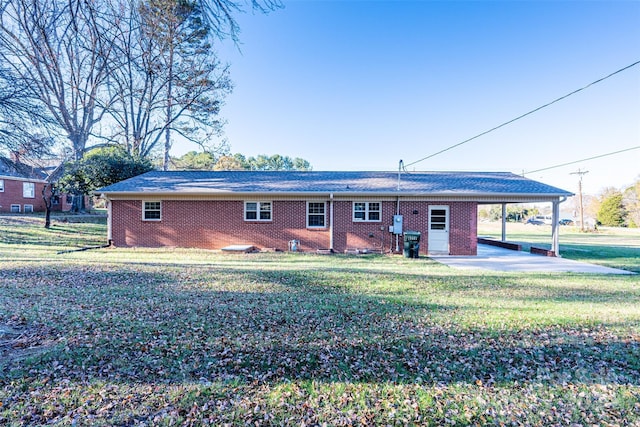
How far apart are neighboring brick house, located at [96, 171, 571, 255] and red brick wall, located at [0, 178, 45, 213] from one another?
1674cm

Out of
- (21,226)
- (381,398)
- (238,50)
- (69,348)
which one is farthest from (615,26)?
(21,226)

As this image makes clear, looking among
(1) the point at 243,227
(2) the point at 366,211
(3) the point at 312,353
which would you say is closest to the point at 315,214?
(2) the point at 366,211

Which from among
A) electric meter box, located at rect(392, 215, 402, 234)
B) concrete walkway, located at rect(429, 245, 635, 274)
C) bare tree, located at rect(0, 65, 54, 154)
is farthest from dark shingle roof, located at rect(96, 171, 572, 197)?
bare tree, located at rect(0, 65, 54, 154)

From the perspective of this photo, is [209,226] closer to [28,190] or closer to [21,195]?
[21,195]

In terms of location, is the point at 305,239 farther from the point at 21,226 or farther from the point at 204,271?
the point at 21,226

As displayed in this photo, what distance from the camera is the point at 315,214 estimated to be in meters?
14.3

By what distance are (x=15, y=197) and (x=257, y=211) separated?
76.4ft

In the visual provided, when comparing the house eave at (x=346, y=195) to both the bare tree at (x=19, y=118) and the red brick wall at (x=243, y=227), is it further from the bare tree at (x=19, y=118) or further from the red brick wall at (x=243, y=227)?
the bare tree at (x=19, y=118)

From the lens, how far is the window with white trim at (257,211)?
14398 mm

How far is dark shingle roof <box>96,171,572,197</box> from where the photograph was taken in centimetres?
1371

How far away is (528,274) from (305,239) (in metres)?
8.53

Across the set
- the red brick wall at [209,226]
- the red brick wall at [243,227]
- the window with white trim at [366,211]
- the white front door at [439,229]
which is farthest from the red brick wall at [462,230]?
the red brick wall at [209,226]

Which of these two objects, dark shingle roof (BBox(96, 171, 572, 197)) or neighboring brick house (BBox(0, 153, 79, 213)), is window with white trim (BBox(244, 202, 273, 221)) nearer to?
dark shingle roof (BBox(96, 171, 572, 197))

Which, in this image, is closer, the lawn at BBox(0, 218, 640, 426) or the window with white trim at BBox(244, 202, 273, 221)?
the lawn at BBox(0, 218, 640, 426)
